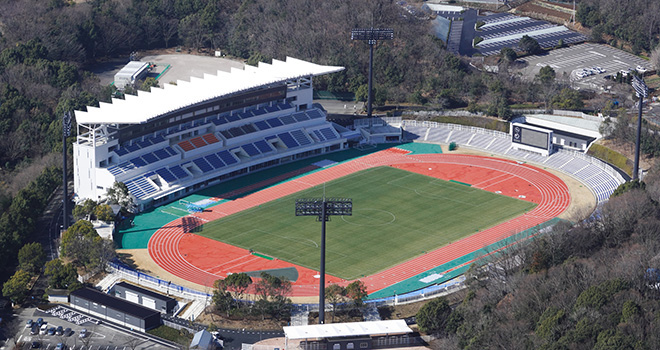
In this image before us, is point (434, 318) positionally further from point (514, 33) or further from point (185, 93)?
point (514, 33)

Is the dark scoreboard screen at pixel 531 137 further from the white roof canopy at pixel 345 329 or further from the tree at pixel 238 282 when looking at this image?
the tree at pixel 238 282

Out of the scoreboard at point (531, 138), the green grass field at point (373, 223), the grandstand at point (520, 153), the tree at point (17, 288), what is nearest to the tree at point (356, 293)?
the green grass field at point (373, 223)

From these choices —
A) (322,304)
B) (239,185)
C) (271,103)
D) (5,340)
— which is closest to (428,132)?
(271,103)

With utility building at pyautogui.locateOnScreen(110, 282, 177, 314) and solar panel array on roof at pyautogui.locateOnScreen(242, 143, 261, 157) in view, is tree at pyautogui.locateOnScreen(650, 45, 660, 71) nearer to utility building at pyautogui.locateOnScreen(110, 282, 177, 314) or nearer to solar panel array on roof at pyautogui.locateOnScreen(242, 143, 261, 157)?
solar panel array on roof at pyautogui.locateOnScreen(242, 143, 261, 157)

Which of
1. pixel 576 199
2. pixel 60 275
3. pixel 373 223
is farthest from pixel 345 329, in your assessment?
pixel 576 199

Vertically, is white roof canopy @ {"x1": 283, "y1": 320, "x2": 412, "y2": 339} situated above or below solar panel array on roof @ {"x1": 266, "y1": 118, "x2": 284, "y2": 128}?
below

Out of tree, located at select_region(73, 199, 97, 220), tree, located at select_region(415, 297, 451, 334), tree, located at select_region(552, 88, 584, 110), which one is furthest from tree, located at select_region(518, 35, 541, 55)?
tree, located at select_region(415, 297, 451, 334)
